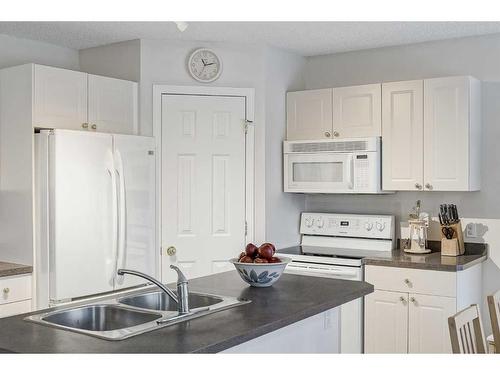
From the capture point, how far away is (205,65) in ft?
14.0

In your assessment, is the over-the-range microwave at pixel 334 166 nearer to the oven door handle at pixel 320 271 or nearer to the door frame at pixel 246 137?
the door frame at pixel 246 137

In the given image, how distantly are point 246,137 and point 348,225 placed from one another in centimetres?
102

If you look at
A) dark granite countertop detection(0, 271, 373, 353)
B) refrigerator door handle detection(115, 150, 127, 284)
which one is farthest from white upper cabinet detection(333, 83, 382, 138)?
dark granite countertop detection(0, 271, 373, 353)

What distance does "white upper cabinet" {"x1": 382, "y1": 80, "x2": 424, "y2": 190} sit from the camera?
13.3ft

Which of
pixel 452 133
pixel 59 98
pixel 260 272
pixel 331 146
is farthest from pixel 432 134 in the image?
pixel 59 98

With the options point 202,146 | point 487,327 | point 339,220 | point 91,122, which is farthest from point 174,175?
point 487,327

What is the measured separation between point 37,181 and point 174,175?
978mm

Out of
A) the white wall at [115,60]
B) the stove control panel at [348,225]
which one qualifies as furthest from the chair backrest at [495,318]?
the white wall at [115,60]

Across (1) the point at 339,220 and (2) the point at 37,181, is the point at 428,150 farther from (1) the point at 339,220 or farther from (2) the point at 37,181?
(2) the point at 37,181

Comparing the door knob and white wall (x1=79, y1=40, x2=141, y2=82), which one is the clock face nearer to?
white wall (x1=79, y1=40, x2=141, y2=82)

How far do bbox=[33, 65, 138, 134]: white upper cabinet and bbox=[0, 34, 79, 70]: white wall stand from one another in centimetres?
58

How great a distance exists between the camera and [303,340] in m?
2.56

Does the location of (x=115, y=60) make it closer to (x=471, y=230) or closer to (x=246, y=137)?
(x=246, y=137)

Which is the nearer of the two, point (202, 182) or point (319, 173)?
point (202, 182)
